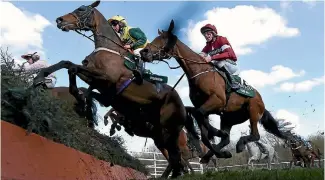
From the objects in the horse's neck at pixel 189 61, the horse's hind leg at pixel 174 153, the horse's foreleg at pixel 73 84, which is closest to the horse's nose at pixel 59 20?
the horse's foreleg at pixel 73 84

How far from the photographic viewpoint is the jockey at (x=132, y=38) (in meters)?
10.4

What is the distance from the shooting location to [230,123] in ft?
40.8

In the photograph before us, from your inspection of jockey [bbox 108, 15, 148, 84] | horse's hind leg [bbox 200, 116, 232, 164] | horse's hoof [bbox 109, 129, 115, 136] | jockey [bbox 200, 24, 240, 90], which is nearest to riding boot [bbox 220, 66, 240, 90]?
jockey [bbox 200, 24, 240, 90]

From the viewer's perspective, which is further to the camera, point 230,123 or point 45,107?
point 230,123

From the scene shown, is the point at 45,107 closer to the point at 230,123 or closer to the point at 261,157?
the point at 230,123

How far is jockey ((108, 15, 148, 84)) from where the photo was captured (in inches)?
411

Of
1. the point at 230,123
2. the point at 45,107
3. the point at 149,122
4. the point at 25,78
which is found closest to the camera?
the point at 45,107

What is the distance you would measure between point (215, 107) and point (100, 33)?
2.93 metres

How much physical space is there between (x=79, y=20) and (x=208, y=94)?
3182 mm

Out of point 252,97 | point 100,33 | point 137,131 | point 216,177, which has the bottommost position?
point 216,177

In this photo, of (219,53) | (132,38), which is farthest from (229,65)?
(132,38)

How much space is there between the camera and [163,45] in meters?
11.2

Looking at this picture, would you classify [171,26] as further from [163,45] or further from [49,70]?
[49,70]

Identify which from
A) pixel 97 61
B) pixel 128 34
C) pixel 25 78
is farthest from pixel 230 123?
pixel 25 78
